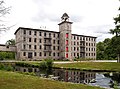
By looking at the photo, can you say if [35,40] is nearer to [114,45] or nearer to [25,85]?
[114,45]

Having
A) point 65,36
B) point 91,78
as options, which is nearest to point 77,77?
point 91,78

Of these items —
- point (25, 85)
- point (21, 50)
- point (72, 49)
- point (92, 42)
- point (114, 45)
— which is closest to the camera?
point (25, 85)

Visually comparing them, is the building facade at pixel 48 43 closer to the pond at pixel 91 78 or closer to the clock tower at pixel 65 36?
the clock tower at pixel 65 36

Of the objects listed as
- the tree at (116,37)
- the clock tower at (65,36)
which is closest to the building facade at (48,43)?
the clock tower at (65,36)

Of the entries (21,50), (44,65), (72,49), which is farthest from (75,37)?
(44,65)

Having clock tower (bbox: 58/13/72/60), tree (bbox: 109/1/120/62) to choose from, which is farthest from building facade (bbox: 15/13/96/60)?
tree (bbox: 109/1/120/62)

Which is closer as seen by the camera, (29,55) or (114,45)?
(114,45)

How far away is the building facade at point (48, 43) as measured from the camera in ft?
235

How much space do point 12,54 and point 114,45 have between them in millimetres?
49498

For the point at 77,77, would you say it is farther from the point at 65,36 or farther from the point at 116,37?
the point at 65,36

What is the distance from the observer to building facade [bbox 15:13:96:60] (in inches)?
2822

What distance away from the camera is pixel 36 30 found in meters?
74.6

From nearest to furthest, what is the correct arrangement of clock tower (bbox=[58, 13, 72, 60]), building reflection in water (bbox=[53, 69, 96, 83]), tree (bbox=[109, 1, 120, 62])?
building reflection in water (bbox=[53, 69, 96, 83])
tree (bbox=[109, 1, 120, 62])
clock tower (bbox=[58, 13, 72, 60])

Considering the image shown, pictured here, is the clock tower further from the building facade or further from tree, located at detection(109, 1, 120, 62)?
tree, located at detection(109, 1, 120, 62)
